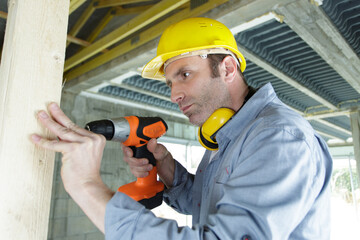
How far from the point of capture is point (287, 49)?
10.0 ft

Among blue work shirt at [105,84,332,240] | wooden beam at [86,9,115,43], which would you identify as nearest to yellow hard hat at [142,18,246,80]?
blue work shirt at [105,84,332,240]

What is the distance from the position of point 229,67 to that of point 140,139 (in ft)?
1.96

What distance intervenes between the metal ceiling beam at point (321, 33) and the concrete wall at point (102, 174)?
3.39 m

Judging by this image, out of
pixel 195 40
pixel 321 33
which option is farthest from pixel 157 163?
pixel 321 33

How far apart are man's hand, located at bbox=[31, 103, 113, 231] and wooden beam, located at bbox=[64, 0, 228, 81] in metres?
1.83

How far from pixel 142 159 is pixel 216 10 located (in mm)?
1453

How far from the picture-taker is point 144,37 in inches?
111

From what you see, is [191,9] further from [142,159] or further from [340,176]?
[340,176]

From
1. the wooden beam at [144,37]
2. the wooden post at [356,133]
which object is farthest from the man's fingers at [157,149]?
the wooden post at [356,133]

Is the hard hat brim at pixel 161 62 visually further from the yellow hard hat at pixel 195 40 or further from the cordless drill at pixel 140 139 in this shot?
the cordless drill at pixel 140 139

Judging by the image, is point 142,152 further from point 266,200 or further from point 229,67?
point 266,200

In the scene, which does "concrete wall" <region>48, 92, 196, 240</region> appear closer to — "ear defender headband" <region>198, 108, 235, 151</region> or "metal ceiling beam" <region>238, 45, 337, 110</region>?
"metal ceiling beam" <region>238, 45, 337, 110</region>

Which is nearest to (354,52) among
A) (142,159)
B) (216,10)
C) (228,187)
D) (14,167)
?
(216,10)

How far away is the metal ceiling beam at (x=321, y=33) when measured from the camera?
2.04 m
